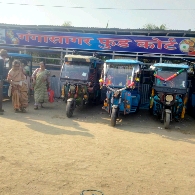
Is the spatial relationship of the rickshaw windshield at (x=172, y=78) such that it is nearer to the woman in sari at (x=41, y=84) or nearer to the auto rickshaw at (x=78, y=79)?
the auto rickshaw at (x=78, y=79)

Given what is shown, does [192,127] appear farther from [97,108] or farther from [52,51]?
[52,51]

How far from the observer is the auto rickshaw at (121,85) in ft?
26.4

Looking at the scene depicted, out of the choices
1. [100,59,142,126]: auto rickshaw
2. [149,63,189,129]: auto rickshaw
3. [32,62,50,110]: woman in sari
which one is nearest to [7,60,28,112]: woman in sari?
[32,62,50,110]: woman in sari

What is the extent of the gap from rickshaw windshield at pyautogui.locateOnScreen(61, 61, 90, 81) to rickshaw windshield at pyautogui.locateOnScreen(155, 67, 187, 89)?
259cm

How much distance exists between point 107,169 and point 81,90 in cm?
508

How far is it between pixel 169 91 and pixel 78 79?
3204 millimetres

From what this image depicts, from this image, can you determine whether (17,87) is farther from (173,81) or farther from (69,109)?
(173,81)

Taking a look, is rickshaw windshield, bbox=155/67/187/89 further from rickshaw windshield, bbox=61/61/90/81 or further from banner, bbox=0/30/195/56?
banner, bbox=0/30/195/56

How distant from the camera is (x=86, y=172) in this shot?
4070 mm

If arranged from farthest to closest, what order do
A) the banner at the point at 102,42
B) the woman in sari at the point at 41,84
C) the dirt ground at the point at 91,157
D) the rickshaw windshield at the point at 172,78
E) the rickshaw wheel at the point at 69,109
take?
the banner at the point at 102,42, the woman in sari at the point at 41,84, the rickshaw windshield at the point at 172,78, the rickshaw wheel at the point at 69,109, the dirt ground at the point at 91,157

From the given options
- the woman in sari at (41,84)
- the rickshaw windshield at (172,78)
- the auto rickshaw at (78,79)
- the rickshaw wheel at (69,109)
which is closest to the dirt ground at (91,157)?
the rickshaw wheel at (69,109)

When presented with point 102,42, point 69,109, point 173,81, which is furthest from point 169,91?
point 102,42

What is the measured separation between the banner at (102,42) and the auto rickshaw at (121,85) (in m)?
4.52

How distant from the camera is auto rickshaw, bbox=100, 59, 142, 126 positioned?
8.05 metres
